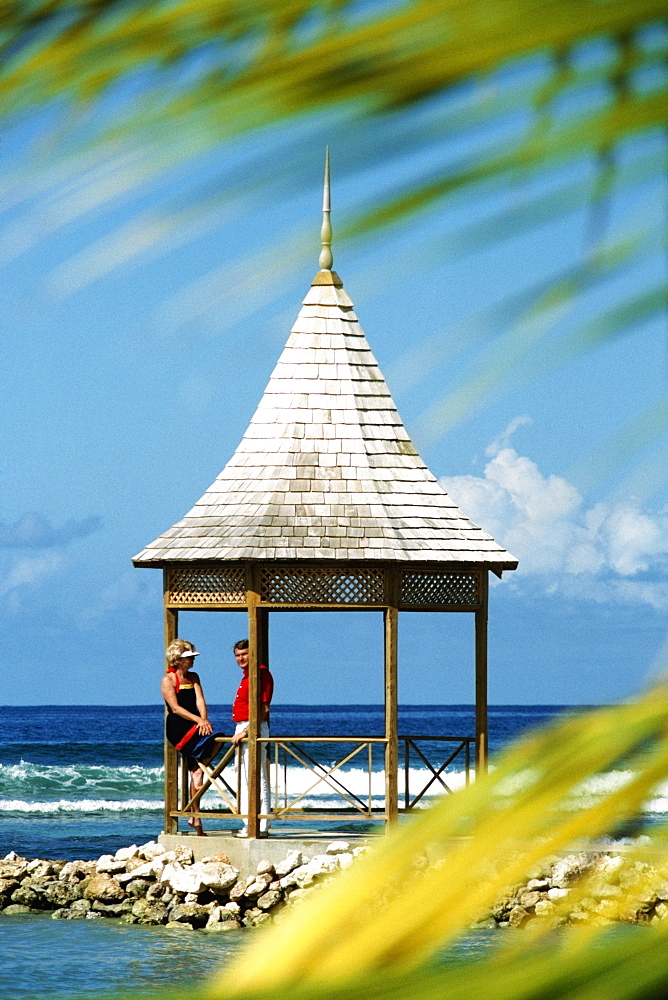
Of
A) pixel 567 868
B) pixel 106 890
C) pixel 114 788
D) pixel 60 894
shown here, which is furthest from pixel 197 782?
pixel 114 788

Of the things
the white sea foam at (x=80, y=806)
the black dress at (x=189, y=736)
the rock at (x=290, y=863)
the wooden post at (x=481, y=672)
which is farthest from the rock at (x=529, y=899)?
the white sea foam at (x=80, y=806)

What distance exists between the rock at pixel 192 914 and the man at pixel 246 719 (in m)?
0.66

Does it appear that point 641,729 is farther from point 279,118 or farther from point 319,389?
point 319,389

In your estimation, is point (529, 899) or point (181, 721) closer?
point (181, 721)

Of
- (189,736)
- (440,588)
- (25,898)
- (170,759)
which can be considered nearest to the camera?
(189,736)

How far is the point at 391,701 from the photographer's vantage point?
43.8 ft

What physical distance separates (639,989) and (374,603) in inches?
498

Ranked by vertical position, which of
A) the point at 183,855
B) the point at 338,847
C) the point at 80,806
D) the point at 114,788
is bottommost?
the point at 114,788

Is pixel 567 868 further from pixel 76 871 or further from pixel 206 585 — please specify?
pixel 76 871

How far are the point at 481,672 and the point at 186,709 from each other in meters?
2.58

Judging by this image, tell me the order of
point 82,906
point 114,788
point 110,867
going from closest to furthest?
point 110,867 → point 82,906 → point 114,788

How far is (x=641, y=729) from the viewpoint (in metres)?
0.67

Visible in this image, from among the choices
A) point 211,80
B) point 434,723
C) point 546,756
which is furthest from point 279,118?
point 434,723

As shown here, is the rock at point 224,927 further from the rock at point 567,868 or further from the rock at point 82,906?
the rock at point 567,868
